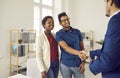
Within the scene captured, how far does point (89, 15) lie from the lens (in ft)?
19.6

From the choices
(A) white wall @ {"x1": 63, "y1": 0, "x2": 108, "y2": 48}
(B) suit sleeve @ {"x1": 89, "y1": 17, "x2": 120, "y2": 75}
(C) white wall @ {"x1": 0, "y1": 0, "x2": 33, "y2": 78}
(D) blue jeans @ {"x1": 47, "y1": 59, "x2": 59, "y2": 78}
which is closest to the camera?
(B) suit sleeve @ {"x1": 89, "y1": 17, "x2": 120, "y2": 75}

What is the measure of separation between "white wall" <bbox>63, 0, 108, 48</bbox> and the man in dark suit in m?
4.49

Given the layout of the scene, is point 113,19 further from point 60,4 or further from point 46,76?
point 60,4

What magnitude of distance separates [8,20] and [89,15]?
293 centimetres

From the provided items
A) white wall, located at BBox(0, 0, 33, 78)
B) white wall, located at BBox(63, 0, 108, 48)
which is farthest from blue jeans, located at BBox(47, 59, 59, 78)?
white wall, located at BBox(63, 0, 108, 48)

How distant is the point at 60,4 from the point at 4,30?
2579mm

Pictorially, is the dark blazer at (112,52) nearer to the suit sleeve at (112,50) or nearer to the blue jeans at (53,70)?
the suit sleeve at (112,50)

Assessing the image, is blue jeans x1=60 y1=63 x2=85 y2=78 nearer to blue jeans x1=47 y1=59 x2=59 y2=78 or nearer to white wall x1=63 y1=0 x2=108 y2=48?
blue jeans x1=47 y1=59 x2=59 y2=78

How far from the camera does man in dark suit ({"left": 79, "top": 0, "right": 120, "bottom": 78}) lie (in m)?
1.11

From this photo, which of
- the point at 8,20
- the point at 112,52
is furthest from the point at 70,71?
the point at 8,20

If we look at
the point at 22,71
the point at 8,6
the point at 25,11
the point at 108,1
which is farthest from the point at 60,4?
the point at 108,1

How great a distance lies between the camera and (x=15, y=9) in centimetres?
425

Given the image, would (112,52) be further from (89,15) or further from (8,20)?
(89,15)

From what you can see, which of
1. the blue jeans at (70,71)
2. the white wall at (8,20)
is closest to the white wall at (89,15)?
the white wall at (8,20)
